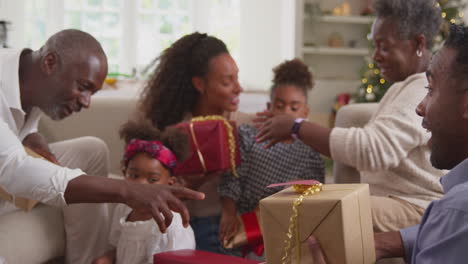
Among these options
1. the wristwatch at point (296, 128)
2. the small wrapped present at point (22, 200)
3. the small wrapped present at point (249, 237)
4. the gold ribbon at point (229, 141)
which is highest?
the wristwatch at point (296, 128)

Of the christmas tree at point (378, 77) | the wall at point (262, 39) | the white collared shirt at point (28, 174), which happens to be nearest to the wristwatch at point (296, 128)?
the white collared shirt at point (28, 174)

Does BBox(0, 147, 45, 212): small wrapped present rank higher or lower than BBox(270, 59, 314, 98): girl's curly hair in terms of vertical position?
lower

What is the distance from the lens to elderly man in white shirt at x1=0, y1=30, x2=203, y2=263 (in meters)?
1.60

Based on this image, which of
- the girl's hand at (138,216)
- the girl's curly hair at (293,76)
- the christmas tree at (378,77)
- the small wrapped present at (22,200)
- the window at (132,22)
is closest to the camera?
the small wrapped present at (22,200)

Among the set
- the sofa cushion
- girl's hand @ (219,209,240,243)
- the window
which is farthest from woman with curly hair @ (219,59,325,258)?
the window

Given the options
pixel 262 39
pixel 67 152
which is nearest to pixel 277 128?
pixel 67 152

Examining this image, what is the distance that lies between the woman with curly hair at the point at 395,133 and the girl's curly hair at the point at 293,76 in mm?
501

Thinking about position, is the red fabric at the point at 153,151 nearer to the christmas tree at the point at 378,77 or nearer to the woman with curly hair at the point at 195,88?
the woman with curly hair at the point at 195,88

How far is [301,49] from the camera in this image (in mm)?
6902

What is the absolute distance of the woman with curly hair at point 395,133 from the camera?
1918 mm

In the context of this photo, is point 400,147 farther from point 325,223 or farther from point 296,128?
point 325,223

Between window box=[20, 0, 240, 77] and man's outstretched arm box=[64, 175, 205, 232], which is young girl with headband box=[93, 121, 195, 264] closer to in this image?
man's outstretched arm box=[64, 175, 205, 232]

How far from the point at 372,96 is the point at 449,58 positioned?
13.7 ft

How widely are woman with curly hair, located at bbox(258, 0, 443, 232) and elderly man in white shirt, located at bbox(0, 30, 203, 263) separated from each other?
0.65 m
